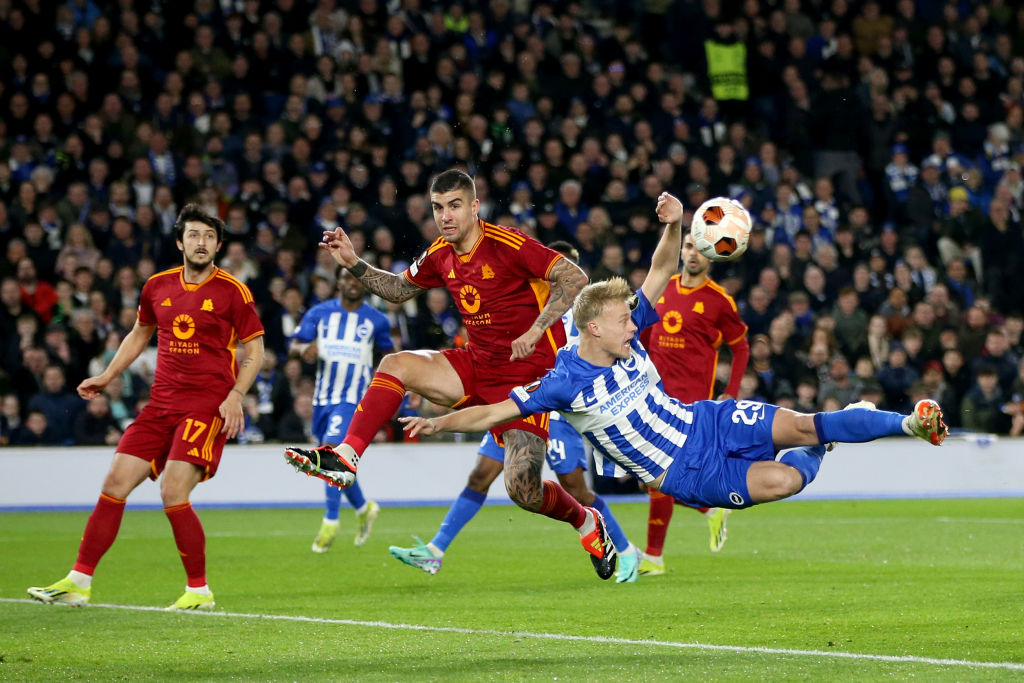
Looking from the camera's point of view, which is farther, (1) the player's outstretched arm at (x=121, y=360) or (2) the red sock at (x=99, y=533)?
(1) the player's outstretched arm at (x=121, y=360)

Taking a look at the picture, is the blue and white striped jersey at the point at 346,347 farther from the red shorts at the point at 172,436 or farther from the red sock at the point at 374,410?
the red sock at the point at 374,410

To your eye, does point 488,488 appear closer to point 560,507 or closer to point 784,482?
point 560,507

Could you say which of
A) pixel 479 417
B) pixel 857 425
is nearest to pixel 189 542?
pixel 479 417

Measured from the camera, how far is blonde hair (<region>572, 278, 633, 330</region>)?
23.2ft

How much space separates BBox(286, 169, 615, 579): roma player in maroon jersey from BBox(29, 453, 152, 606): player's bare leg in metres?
1.75

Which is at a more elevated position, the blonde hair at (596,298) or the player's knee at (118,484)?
the blonde hair at (596,298)

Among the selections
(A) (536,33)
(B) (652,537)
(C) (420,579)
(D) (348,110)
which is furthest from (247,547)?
(A) (536,33)

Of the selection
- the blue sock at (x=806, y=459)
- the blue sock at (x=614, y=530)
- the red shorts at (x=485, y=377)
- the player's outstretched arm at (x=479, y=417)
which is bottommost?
the blue sock at (x=614, y=530)

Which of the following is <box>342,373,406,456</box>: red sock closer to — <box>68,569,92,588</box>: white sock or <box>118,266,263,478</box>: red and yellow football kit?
<box>118,266,263,478</box>: red and yellow football kit

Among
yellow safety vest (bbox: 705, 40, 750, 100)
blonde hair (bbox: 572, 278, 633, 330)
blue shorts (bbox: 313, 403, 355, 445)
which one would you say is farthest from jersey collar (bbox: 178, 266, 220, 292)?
yellow safety vest (bbox: 705, 40, 750, 100)

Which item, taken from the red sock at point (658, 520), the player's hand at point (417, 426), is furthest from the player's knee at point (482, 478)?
the player's hand at point (417, 426)

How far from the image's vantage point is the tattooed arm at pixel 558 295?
7.45 m

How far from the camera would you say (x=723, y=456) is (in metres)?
7.02

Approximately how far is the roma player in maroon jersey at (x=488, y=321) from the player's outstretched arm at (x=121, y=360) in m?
1.68
